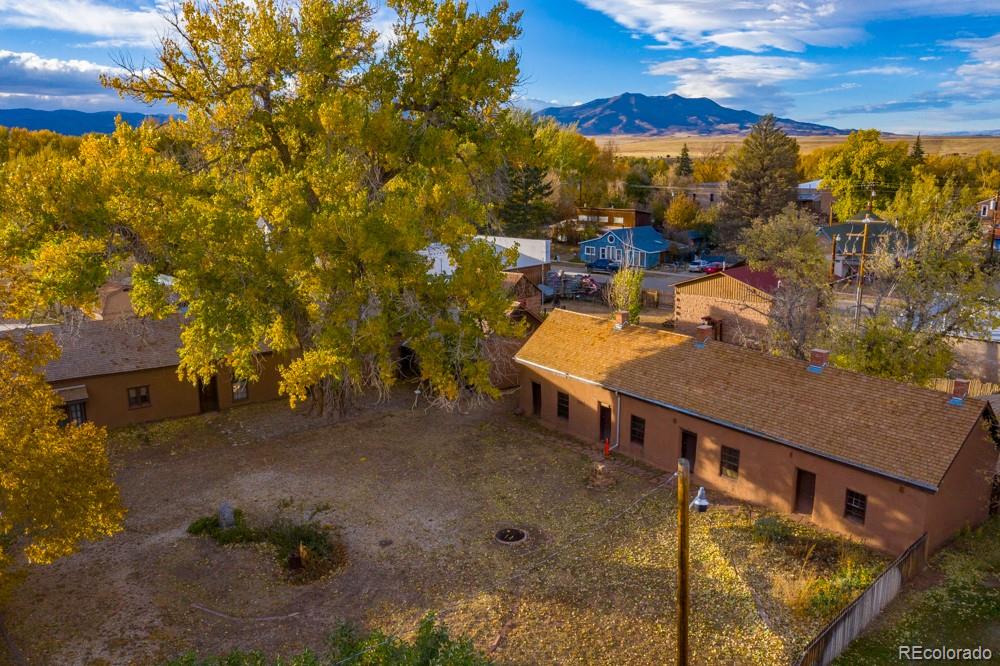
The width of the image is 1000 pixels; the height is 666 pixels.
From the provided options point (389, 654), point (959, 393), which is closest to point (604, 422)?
point (959, 393)

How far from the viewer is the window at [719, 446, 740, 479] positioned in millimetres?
22597

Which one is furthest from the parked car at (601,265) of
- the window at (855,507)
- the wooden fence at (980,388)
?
the window at (855,507)

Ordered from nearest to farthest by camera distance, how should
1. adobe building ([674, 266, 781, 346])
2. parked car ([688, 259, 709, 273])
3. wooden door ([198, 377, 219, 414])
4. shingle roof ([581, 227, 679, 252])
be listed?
wooden door ([198, 377, 219, 414]) < adobe building ([674, 266, 781, 346]) < parked car ([688, 259, 709, 273]) < shingle roof ([581, 227, 679, 252])

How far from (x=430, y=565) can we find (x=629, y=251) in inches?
2118

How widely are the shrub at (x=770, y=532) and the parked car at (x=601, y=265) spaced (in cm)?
5087

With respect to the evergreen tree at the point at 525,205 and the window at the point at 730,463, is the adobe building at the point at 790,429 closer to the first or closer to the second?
the window at the point at 730,463

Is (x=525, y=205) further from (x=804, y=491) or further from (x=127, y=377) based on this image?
(x=804, y=491)

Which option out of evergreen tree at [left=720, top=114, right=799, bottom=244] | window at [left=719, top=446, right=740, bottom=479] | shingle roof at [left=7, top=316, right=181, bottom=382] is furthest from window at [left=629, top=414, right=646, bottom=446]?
evergreen tree at [left=720, top=114, right=799, bottom=244]

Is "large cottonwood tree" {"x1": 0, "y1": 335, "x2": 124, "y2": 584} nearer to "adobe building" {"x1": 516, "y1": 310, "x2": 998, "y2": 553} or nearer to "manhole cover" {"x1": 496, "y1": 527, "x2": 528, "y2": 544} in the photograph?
"manhole cover" {"x1": 496, "y1": 527, "x2": 528, "y2": 544}

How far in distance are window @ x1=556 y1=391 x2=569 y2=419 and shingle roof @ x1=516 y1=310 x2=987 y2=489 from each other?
4.19 ft

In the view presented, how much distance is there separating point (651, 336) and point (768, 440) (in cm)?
743

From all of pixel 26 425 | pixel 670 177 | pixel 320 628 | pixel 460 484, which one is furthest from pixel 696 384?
pixel 670 177

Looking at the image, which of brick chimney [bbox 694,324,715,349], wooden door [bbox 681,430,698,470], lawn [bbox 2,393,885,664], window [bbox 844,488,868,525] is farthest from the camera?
brick chimney [bbox 694,324,715,349]

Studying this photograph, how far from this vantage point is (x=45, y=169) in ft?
69.8
